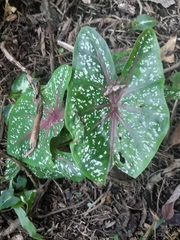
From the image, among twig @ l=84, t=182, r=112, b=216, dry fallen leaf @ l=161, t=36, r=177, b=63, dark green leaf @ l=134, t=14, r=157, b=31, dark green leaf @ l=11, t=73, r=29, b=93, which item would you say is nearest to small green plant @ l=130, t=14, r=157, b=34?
dark green leaf @ l=134, t=14, r=157, b=31

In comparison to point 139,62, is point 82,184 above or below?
below

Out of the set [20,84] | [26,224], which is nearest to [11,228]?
[26,224]

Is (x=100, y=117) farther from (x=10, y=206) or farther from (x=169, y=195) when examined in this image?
(x=10, y=206)

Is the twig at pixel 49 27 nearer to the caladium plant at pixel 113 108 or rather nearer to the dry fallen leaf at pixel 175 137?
the caladium plant at pixel 113 108

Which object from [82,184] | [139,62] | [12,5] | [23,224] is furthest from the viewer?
[12,5]


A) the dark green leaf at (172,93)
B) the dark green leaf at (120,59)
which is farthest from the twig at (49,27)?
the dark green leaf at (172,93)

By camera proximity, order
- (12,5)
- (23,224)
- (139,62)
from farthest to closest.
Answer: (12,5) < (23,224) < (139,62)

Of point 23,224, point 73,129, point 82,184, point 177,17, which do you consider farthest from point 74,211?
point 177,17

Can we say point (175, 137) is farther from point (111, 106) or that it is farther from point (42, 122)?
point (42, 122)
